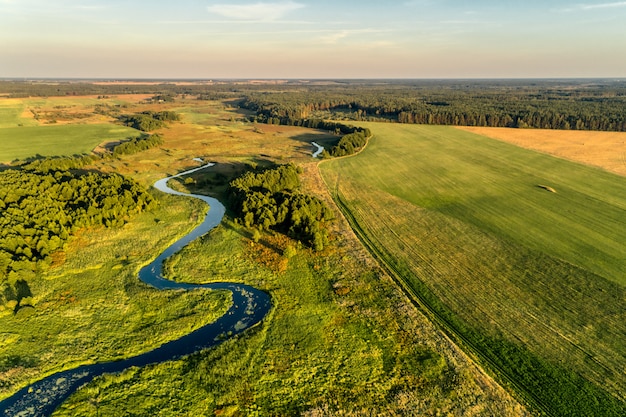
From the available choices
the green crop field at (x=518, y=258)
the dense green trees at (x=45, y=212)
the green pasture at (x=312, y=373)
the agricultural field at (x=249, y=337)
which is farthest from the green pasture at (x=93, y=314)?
the green crop field at (x=518, y=258)

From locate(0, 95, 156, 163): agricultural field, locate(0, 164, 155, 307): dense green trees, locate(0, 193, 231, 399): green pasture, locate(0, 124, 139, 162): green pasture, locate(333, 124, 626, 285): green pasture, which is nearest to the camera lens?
locate(0, 193, 231, 399): green pasture

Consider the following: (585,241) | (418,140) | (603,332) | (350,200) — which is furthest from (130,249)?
(418,140)

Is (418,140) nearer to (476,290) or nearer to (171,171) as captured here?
(171,171)

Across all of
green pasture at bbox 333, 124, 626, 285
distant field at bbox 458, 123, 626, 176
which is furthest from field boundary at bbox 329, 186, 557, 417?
distant field at bbox 458, 123, 626, 176

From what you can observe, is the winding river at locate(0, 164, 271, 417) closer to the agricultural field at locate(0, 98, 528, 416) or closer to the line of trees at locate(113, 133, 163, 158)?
the agricultural field at locate(0, 98, 528, 416)

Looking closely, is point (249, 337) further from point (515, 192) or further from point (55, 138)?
point (55, 138)

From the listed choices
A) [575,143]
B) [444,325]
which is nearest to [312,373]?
[444,325]

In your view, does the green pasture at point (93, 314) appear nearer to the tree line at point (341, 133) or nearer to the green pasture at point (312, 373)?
the green pasture at point (312, 373)
